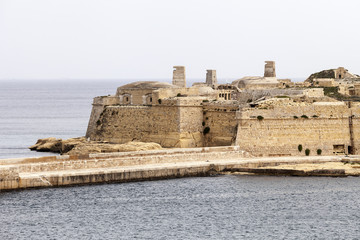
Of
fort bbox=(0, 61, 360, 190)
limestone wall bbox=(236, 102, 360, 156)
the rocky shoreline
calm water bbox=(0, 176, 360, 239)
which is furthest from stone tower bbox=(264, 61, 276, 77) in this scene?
calm water bbox=(0, 176, 360, 239)

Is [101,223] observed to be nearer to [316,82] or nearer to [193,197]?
[193,197]

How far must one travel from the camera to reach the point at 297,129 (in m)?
44.3

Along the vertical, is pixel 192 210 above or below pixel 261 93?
below

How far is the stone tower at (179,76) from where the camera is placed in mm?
52719

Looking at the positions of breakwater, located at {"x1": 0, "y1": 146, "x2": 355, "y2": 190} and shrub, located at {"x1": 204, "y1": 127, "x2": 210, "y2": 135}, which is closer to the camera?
breakwater, located at {"x1": 0, "y1": 146, "x2": 355, "y2": 190}

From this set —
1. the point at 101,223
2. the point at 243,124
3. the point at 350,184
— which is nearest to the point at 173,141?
the point at 243,124

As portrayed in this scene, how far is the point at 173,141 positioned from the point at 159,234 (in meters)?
15.6

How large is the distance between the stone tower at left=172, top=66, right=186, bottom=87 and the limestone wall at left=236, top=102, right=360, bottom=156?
9428 millimetres

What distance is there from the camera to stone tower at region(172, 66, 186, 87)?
5272 cm

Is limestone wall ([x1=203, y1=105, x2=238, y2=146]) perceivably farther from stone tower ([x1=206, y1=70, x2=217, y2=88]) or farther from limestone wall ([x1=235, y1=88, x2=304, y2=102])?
stone tower ([x1=206, y1=70, x2=217, y2=88])

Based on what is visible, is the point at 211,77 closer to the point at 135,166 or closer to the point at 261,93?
the point at 261,93

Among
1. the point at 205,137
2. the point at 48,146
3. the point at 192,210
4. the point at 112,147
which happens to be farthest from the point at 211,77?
the point at 192,210

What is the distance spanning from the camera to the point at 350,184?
38750mm

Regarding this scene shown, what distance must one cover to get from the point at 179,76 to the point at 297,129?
1083 cm
